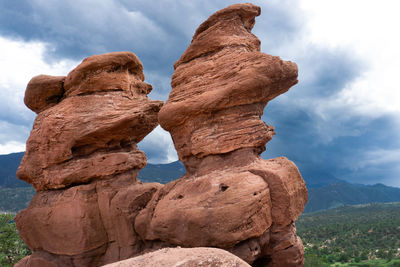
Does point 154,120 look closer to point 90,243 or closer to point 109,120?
point 109,120

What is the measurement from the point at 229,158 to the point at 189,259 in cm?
643

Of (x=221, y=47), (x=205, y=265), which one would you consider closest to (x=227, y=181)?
(x=205, y=265)

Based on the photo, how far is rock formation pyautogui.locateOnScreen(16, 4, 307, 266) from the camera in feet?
34.5

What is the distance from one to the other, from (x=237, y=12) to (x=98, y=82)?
8.28 meters

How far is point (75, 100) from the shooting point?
613 inches

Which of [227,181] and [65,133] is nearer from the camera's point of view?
[227,181]

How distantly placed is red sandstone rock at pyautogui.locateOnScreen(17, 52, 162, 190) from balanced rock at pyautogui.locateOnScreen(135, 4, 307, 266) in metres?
3.15

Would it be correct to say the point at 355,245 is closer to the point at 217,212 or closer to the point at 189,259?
the point at 217,212

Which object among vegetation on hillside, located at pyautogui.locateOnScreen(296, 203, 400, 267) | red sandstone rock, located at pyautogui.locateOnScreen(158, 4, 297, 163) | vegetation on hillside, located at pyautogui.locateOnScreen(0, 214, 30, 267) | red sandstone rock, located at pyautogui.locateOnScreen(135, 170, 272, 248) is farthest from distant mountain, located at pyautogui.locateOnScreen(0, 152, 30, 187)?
red sandstone rock, located at pyautogui.locateOnScreen(135, 170, 272, 248)

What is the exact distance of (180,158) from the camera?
1383 cm

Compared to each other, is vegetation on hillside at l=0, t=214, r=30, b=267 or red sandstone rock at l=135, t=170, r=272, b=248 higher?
red sandstone rock at l=135, t=170, r=272, b=248

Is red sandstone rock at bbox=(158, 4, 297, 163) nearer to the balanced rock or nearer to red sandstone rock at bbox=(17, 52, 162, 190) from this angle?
the balanced rock

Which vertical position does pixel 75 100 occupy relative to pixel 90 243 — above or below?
above

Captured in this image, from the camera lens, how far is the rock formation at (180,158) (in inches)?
414
